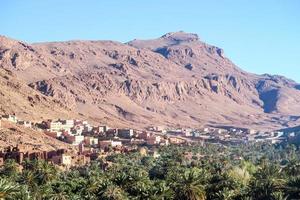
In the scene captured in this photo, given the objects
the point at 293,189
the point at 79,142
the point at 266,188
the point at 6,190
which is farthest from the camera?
the point at 79,142

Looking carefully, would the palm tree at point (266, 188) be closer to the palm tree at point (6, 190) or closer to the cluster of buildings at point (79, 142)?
the palm tree at point (6, 190)

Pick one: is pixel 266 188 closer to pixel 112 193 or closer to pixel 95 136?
pixel 112 193

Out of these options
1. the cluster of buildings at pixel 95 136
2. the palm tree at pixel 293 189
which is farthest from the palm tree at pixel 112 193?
the cluster of buildings at pixel 95 136

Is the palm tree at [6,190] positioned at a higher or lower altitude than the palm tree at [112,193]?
higher

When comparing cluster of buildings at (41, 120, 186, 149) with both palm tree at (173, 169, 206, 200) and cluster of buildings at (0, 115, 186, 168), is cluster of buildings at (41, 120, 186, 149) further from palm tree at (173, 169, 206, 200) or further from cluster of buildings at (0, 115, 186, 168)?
palm tree at (173, 169, 206, 200)

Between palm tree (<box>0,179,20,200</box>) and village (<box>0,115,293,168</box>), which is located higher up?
palm tree (<box>0,179,20,200</box>)

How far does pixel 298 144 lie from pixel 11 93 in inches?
3811

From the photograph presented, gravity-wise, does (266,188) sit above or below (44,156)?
above

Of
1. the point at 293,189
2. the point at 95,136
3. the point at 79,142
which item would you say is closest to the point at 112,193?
the point at 293,189

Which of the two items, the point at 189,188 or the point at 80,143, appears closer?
the point at 189,188

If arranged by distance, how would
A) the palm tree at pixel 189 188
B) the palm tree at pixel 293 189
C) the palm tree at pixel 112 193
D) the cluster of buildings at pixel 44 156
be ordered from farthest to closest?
the cluster of buildings at pixel 44 156 < the palm tree at pixel 293 189 < the palm tree at pixel 112 193 < the palm tree at pixel 189 188

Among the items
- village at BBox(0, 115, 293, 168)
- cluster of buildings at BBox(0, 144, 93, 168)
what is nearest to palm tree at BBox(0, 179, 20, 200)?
village at BBox(0, 115, 293, 168)

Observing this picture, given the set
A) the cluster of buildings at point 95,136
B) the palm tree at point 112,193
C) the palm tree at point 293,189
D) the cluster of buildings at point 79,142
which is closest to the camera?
the palm tree at point 112,193

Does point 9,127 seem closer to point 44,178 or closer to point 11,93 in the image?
point 11,93
